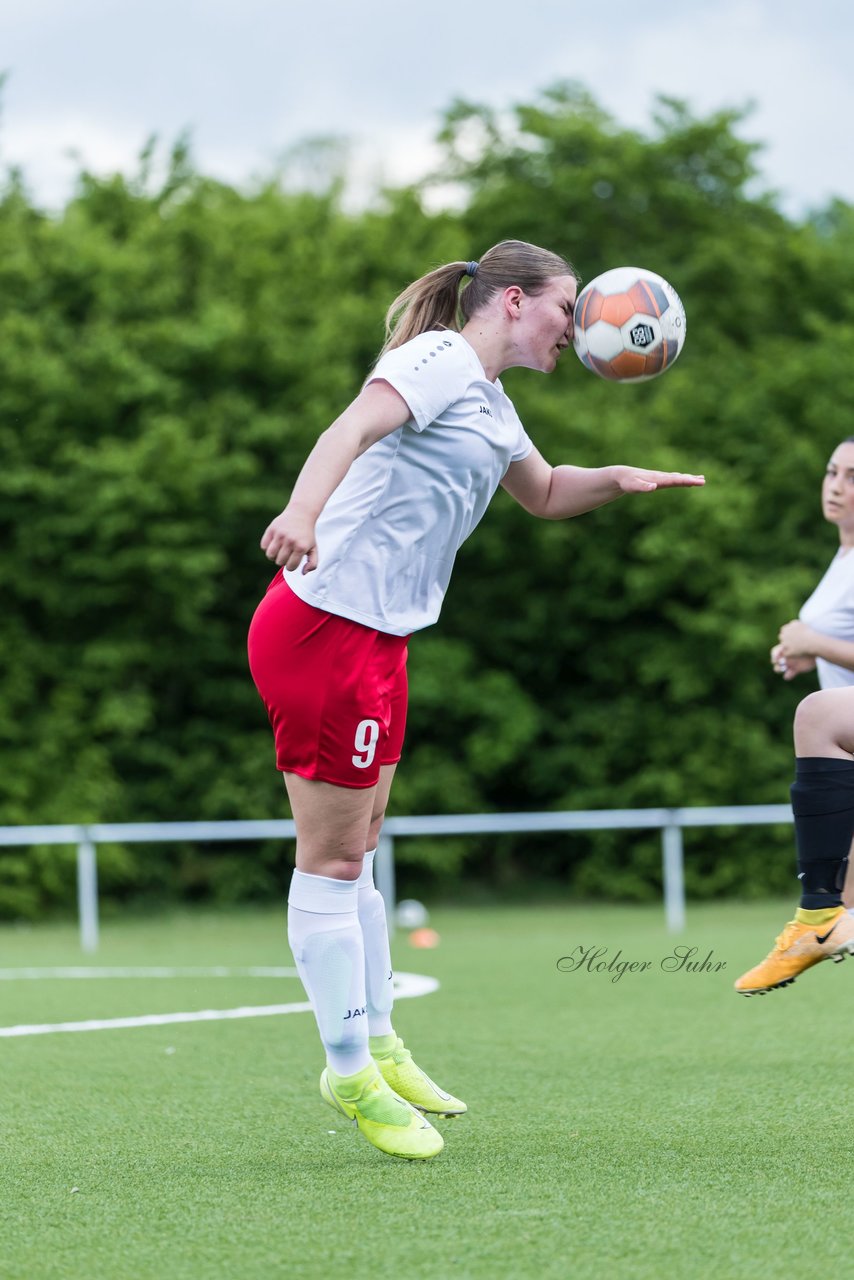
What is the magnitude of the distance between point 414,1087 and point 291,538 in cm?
154

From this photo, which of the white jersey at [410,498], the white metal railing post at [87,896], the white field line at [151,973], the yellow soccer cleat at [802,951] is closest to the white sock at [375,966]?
the white jersey at [410,498]

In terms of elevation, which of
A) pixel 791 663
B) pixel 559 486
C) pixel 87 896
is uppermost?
pixel 559 486

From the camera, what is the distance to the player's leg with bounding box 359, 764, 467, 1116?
412 cm

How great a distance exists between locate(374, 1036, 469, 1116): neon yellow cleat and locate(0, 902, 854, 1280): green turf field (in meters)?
0.07

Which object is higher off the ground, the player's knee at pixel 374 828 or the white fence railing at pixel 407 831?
the player's knee at pixel 374 828

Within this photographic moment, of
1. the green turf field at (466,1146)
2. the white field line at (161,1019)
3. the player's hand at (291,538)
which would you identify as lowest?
the white field line at (161,1019)

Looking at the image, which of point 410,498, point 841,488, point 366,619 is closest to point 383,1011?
point 366,619

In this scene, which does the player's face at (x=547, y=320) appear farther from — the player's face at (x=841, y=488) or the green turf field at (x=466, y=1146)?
the green turf field at (x=466, y=1146)

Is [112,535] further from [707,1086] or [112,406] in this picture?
[707,1086]

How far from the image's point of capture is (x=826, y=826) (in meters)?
4.59

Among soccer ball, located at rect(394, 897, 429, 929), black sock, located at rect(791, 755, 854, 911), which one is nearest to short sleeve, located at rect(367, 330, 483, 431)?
black sock, located at rect(791, 755, 854, 911)

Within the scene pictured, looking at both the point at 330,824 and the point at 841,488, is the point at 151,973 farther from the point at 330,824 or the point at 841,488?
the point at 330,824

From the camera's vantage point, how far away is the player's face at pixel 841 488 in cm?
527

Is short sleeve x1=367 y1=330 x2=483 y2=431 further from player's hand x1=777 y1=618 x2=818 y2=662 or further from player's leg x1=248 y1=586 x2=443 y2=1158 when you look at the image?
player's hand x1=777 y1=618 x2=818 y2=662
